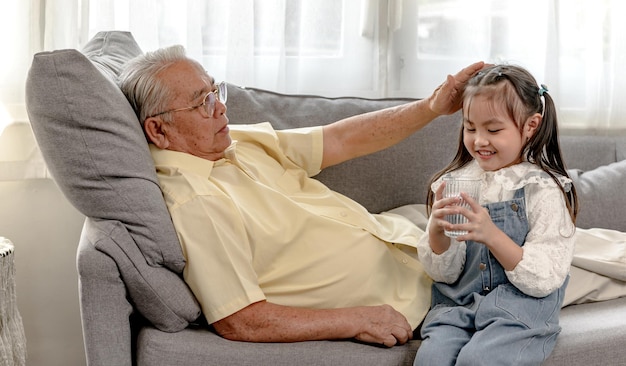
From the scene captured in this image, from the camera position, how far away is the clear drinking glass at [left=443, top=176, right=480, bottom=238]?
5.63 feet

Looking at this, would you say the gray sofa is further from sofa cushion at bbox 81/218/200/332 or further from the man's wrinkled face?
the man's wrinkled face

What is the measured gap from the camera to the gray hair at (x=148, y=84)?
205cm

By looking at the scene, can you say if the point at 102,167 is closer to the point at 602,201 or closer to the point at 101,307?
the point at 101,307

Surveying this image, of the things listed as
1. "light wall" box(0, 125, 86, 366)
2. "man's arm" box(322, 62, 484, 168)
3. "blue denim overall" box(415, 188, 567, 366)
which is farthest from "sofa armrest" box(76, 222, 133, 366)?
"light wall" box(0, 125, 86, 366)

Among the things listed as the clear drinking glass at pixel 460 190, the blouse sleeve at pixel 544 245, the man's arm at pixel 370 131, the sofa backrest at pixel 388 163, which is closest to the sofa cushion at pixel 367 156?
the sofa backrest at pixel 388 163

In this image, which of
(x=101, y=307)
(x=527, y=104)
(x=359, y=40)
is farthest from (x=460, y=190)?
(x=359, y=40)

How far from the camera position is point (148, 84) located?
2.05m

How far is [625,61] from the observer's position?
124 inches

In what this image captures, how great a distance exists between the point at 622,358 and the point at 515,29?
1529mm

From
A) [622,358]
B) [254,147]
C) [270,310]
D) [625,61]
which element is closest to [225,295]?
[270,310]

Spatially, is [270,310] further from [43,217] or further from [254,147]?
[43,217]

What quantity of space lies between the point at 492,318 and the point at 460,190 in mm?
322

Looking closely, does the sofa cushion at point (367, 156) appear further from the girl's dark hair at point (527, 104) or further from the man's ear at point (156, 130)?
the girl's dark hair at point (527, 104)

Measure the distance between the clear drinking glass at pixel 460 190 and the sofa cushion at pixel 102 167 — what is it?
0.61 metres
